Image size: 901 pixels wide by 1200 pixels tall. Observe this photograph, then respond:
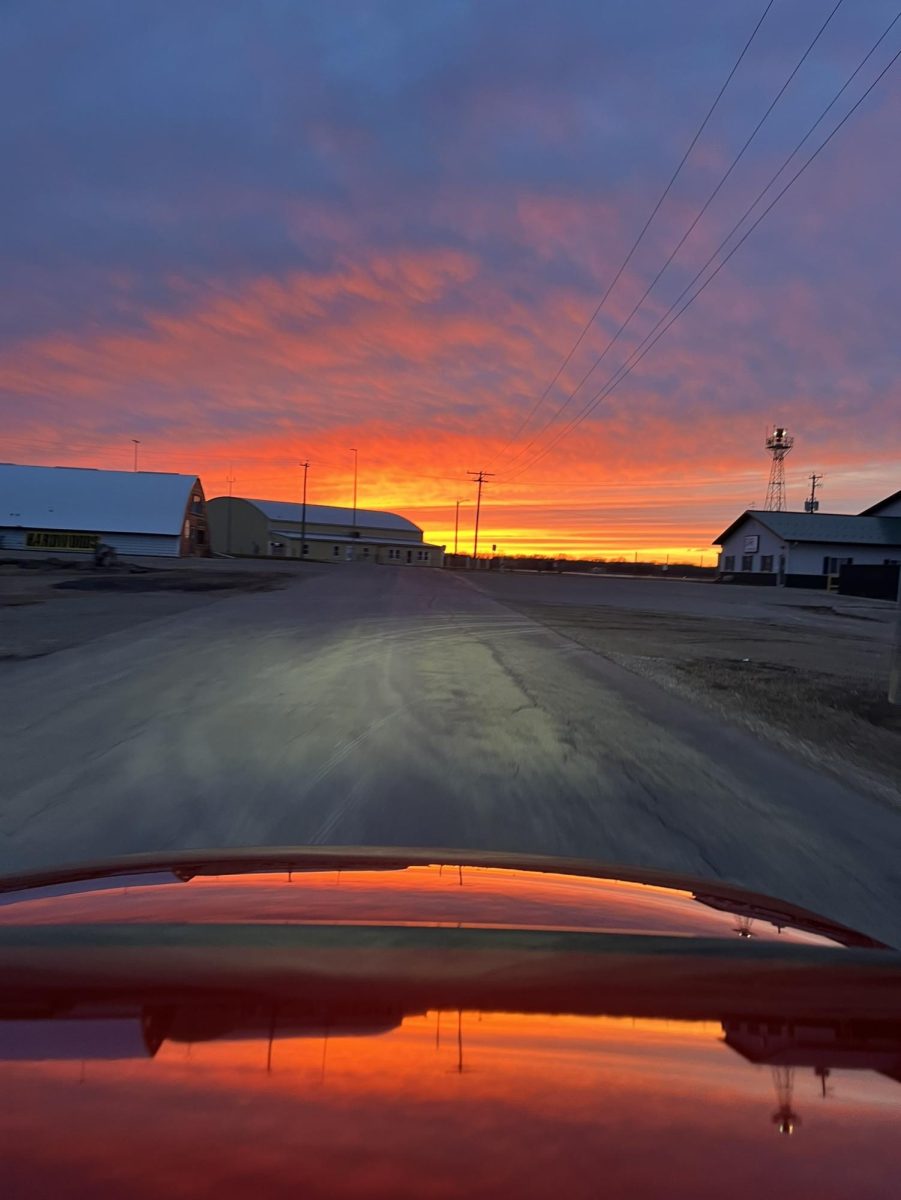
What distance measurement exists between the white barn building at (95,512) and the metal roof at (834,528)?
4785 cm

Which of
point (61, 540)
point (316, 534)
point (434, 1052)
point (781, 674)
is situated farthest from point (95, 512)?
point (434, 1052)

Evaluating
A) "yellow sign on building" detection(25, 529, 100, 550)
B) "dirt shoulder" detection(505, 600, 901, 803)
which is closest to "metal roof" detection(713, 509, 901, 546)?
"dirt shoulder" detection(505, 600, 901, 803)

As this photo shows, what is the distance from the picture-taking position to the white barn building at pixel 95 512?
73.9 metres

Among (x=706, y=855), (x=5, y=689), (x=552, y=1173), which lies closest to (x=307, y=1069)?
(x=552, y=1173)

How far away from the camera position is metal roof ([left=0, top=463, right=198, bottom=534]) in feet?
245

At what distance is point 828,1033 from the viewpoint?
192 cm

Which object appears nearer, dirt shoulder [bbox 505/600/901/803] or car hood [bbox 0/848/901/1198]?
car hood [bbox 0/848/901/1198]

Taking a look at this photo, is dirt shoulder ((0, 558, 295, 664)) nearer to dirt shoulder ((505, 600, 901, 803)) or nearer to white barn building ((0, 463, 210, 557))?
dirt shoulder ((505, 600, 901, 803))

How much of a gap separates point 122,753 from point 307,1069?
6292 millimetres

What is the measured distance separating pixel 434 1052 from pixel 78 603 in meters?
23.1

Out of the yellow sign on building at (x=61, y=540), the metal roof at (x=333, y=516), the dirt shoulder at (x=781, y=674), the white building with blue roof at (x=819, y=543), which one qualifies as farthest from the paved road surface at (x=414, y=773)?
the metal roof at (x=333, y=516)

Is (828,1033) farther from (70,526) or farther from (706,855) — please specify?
(70,526)

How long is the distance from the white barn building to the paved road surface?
6476 centimetres

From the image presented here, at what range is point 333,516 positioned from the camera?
13412 centimetres
